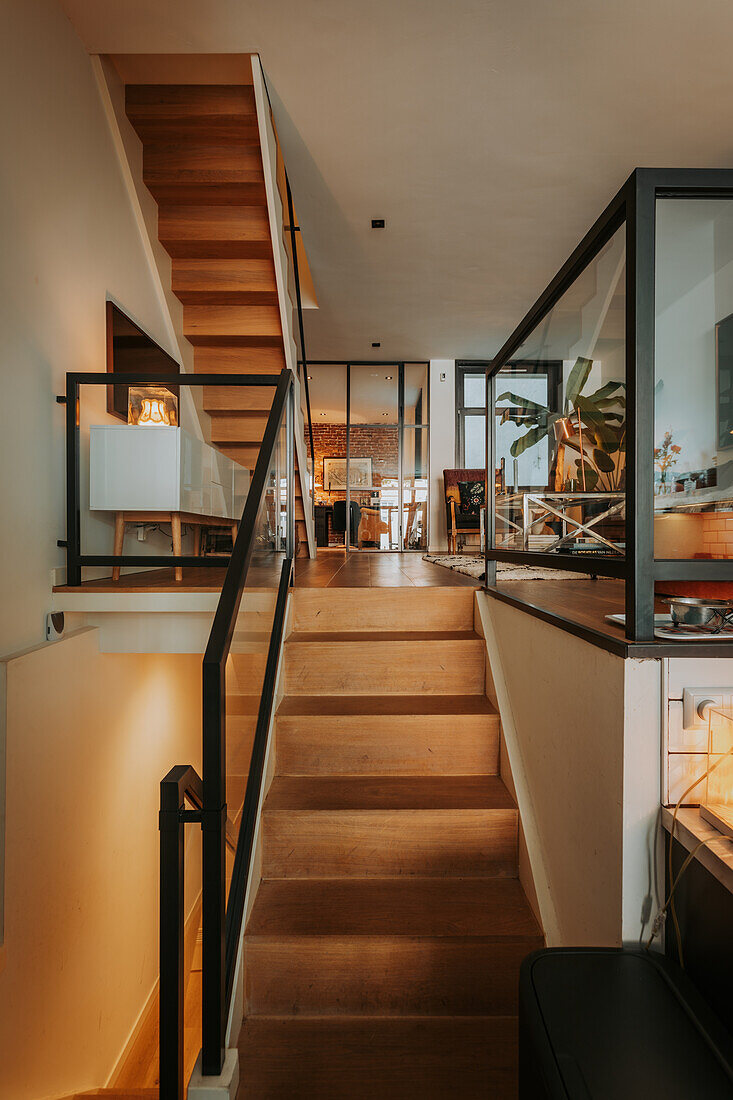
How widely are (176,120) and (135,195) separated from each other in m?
0.50

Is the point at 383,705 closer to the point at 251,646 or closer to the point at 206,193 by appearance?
the point at 251,646

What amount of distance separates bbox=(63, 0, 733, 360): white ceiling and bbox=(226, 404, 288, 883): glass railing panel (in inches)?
87.1

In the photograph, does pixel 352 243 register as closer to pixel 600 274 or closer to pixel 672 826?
pixel 600 274

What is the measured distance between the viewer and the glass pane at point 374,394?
8.53 metres

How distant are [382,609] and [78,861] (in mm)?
1653

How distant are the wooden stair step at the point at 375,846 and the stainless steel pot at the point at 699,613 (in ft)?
2.77

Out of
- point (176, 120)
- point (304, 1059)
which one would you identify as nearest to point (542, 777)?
point (304, 1059)

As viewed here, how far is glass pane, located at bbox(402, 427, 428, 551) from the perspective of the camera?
27.8 ft

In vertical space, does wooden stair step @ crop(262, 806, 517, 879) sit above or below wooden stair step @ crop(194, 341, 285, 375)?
below

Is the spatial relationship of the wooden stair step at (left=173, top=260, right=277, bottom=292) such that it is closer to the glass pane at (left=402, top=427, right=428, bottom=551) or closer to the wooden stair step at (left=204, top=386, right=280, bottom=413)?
the wooden stair step at (left=204, top=386, right=280, bottom=413)

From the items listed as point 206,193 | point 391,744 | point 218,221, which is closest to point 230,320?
point 218,221

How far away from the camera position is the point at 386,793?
1959mm

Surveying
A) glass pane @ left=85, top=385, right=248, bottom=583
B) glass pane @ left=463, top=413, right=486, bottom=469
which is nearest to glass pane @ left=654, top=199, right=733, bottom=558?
glass pane @ left=85, top=385, right=248, bottom=583

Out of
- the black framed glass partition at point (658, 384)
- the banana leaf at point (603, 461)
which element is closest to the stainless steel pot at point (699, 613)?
the black framed glass partition at point (658, 384)
